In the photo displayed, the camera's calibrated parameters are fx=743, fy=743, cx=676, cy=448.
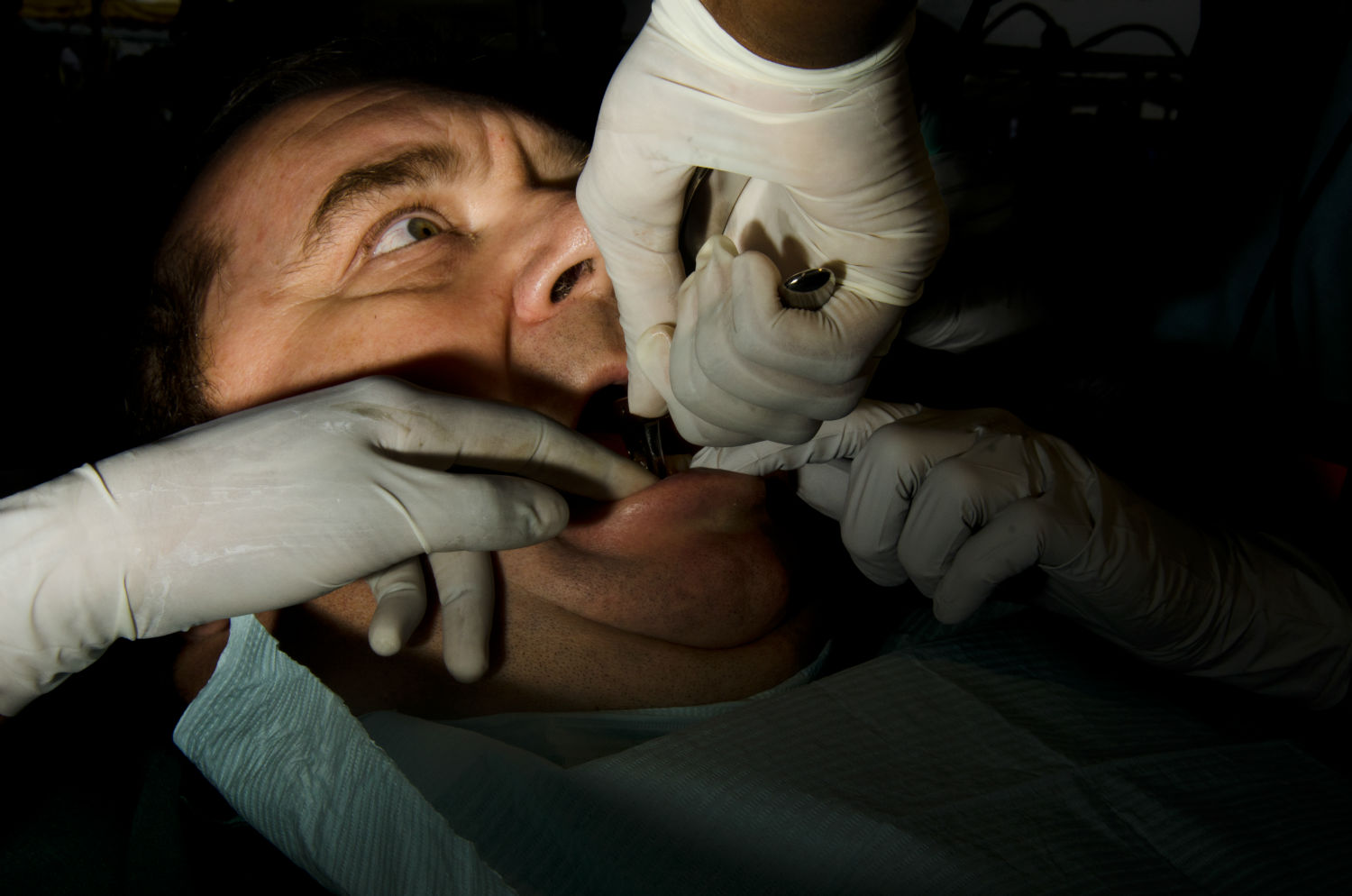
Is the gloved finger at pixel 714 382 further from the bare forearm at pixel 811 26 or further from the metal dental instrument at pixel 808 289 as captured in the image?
the bare forearm at pixel 811 26

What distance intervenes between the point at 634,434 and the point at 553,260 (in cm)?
37

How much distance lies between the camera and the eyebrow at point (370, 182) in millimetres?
1188

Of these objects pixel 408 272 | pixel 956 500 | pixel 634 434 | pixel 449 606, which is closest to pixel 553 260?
pixel 408 272

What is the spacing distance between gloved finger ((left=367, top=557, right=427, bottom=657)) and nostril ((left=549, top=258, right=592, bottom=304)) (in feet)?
1.53

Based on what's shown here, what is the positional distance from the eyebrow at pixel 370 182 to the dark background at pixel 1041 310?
0.48 meters

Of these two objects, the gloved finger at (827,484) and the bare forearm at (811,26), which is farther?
the gloved finger at (827,484)

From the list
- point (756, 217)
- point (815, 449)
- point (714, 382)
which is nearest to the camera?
point (714, 382)

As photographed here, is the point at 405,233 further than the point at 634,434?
No

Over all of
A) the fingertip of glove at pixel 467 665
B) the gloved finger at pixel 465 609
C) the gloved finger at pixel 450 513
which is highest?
the gloved finger at pixel 450 513

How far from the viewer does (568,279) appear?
1.21 m

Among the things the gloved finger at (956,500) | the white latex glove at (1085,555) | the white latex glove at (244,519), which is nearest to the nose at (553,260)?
the white latex glove at (244,519)

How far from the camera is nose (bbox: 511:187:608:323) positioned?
1.15 m

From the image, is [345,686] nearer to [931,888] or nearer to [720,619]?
[720,619]

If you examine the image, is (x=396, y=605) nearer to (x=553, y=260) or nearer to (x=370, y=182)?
(x=553, y=260)
